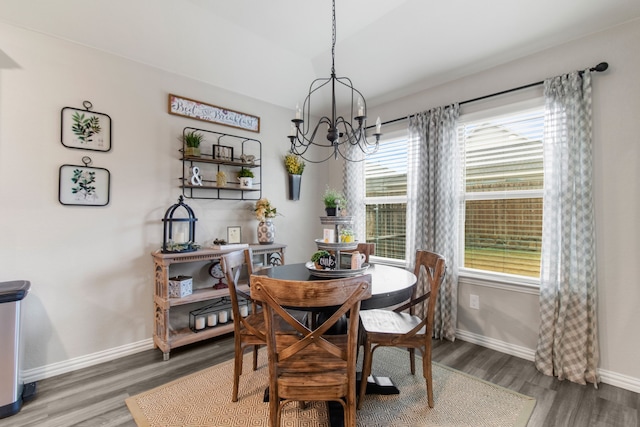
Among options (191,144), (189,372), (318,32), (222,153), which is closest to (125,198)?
(191,144)

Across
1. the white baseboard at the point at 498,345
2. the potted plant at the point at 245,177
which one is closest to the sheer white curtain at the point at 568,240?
the white baseboard at the point at 498,345

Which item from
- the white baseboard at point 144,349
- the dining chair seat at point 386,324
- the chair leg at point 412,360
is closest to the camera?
the dining chair seat at point 386,324

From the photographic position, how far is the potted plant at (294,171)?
3.80m

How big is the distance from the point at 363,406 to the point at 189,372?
1398 mm

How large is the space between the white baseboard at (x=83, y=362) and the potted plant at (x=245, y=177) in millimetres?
1757

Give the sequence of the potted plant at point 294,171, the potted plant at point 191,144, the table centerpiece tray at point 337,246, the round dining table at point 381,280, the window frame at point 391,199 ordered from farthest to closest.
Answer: the potted plant at point 294,171 < the window frame at point 391,199 < the potted plant at point 191,144 < the table centerpiece tray at point 337,246 < the round dining table at point 381,280

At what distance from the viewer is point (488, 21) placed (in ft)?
7.89

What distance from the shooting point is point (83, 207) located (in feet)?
8.04

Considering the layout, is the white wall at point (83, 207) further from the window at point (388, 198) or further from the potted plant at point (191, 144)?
the window at point (388, 198)

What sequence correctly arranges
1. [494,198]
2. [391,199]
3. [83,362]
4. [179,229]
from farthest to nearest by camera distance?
1. [391,199]
2. [179,229]
3. [494,198]
4. [83,362]

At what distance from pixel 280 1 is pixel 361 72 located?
117cm

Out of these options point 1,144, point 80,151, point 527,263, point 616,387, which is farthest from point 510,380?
point 1,144

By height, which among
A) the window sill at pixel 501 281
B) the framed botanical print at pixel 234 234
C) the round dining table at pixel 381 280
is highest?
the framed botanical print at pixel 234 234

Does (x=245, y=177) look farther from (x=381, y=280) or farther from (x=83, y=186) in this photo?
(x=381, y=280)
